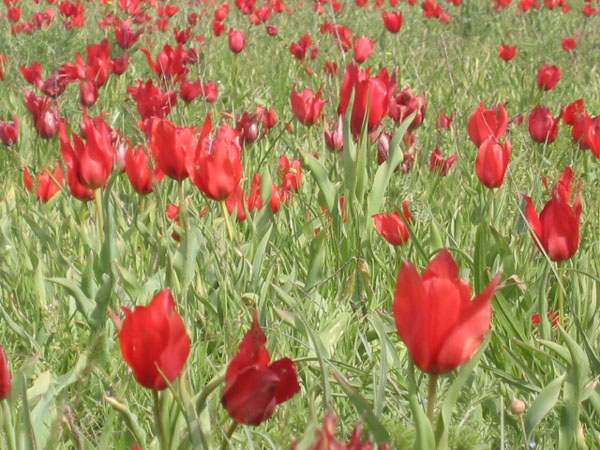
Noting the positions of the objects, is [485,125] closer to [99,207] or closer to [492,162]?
[492,162]

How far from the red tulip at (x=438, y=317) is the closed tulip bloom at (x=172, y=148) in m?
0.87

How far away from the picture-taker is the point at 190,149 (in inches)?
63.8

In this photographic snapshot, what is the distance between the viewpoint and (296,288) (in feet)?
5.78

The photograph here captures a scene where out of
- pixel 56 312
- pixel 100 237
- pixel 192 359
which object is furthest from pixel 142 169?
pixel 192 359

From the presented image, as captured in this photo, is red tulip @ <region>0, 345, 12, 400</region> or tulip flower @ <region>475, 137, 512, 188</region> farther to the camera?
tulip flower @ <region>475, 137, 512, 188</region>

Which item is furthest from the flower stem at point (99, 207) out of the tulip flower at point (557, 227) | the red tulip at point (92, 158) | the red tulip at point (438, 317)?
the red tulip at point (438, 317)

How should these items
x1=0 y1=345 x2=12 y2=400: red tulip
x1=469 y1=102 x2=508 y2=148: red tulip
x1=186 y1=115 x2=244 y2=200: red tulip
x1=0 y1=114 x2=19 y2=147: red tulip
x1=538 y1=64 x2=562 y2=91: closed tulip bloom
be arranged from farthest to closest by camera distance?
1. x1=538 y1=64 x2=562 y2=91: closed tulip bloom
2. x1=0 y1=114 x2=19 y2=147: red tulip
3. x1=469 y1=102 x2=508 y2=148: red tulip
4. x1=186 y1=115 x2=244 y2=200: red tulip
5. x1=0 y1=345 x2=12 y2=400: red tulip

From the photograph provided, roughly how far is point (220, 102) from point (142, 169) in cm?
232

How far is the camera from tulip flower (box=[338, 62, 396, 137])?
1.89 meters

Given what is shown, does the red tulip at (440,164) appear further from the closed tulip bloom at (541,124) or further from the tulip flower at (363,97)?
the tulip flower at (363,97)

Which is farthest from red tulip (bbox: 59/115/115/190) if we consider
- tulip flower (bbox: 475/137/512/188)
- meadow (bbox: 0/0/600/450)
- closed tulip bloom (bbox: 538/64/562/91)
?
closed tulip bloom (bbox: 538/64/562/91)

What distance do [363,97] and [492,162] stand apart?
328 millimetres

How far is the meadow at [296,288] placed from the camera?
34.1 inches

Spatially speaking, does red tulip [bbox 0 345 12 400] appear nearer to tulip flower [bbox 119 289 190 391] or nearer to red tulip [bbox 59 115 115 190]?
tulip flower [bbox 119 289 190 391]
